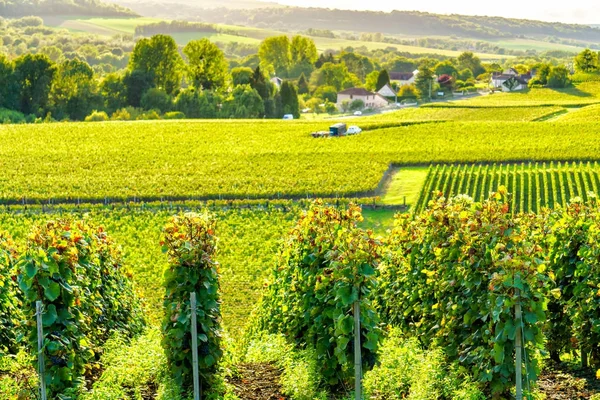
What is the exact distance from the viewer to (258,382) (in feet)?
42.0

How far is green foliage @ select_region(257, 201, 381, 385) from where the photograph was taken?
11375 mm

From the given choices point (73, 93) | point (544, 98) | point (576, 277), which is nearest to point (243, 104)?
point (73, 93)

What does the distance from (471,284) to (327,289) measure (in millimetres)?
Answer: 2163

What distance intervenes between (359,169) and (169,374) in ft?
118

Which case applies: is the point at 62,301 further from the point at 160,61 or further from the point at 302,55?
the point at 302,55

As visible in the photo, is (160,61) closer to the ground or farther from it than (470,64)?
farther from it

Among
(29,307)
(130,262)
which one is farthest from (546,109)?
(29,307)

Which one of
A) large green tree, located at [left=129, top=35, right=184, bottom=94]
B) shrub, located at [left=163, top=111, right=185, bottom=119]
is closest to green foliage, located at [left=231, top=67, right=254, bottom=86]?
large green tree, located at [left=129, top=35, right=184, bottom=94]

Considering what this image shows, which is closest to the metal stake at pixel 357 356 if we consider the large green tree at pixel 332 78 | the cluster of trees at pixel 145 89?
the cluster of trees at pixel 145 89

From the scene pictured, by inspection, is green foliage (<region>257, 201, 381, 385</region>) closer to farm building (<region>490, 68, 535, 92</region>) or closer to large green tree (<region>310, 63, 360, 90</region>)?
farm building (<region>490, 68, 535, 92</region>)

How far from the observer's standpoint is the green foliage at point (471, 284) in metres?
10.6

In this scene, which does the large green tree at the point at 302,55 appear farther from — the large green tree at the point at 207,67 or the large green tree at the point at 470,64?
the large green tree at the point at 207,67

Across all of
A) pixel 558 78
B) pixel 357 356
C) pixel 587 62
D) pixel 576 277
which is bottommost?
pixel 558 78

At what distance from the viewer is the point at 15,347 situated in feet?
45.6
